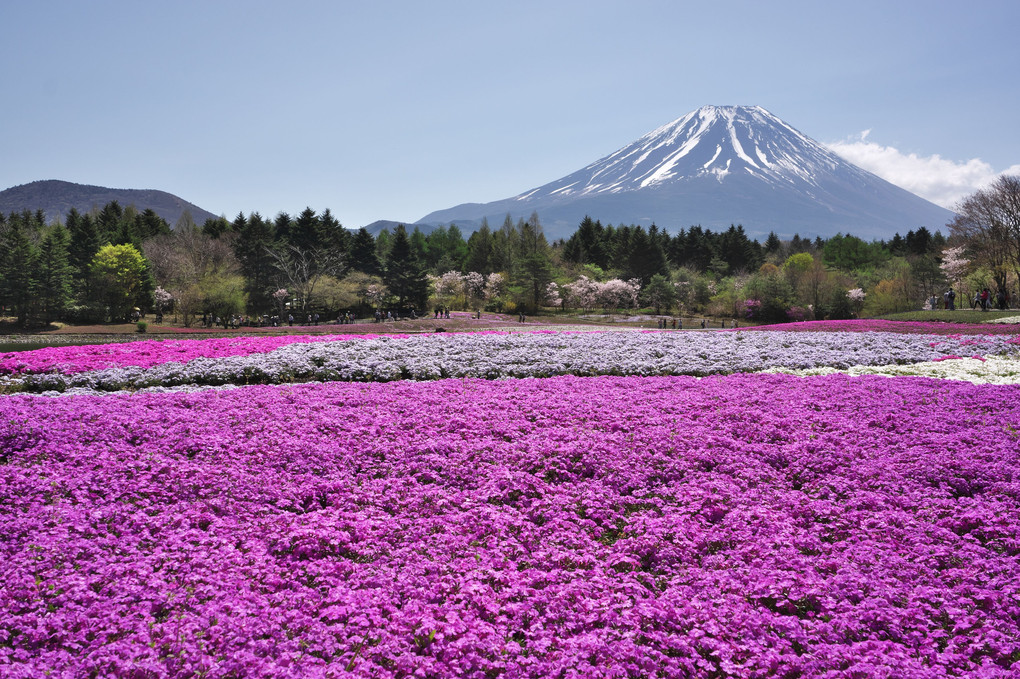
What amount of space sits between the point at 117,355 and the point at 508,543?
14.8 meters

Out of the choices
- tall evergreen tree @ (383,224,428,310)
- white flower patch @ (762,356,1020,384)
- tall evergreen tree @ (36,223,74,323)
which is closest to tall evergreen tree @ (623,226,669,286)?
tall evergreen tree @ (383,224,428,310)

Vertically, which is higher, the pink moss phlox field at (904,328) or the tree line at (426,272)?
the tree line at (426,272)

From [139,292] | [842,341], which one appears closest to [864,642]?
[842,341]

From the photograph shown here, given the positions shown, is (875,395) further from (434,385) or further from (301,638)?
(301,638)

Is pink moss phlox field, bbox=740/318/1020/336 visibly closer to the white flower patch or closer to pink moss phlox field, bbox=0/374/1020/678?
the white flower patch

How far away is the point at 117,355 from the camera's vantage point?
1515 cm

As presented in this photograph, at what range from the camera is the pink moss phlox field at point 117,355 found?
45.2 ft

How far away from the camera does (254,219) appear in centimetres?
7638

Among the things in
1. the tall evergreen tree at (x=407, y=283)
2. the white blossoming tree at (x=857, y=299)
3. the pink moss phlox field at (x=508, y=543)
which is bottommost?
the pink moss phlox field at (x=508, y=543)

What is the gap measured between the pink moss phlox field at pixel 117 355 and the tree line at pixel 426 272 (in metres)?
39.9

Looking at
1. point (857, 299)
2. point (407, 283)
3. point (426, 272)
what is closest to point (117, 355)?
point (407, 283)

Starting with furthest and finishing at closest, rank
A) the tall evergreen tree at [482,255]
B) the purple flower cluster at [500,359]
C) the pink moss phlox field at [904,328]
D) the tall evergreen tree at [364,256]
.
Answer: the tall evergreen tree at [482,255]
the tall evergreen tree at [364,256]
the pink moss phlox field at [904,328]
the purple flower cluster at [500,359]

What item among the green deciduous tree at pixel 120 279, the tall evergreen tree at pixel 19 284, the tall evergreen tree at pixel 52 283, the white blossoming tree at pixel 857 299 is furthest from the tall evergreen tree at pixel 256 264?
the white blossoming tree at pixel 857 299

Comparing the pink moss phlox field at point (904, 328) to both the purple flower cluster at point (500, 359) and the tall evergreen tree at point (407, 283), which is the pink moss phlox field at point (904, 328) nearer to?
the purple flower cluster at point (500, 359)
